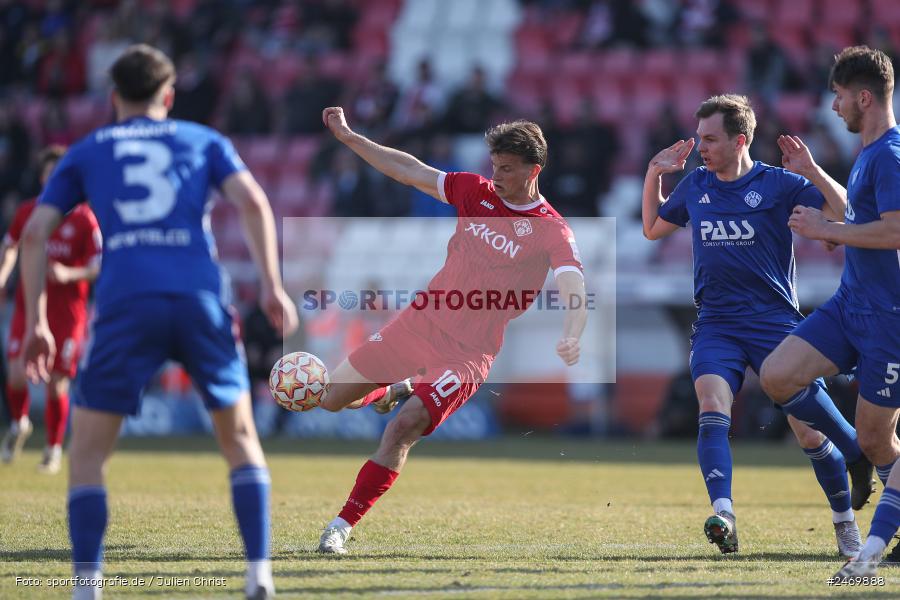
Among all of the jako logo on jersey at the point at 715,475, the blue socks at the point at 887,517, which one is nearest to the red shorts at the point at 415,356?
the jako logo on jersey at the point at 715,475

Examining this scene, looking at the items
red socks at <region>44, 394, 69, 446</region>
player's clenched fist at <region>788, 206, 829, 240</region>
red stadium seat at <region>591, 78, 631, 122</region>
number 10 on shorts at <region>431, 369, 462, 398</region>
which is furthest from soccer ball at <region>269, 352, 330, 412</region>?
red stadium seat at <region>591, 78, 631, 122</region>

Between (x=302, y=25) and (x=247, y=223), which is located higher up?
(x=302, y=25)

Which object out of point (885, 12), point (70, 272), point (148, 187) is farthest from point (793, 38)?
point (148, 187)

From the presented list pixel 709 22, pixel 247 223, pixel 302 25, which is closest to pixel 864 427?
pixel 247 223

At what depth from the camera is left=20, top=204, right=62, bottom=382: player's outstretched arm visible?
5355 mm

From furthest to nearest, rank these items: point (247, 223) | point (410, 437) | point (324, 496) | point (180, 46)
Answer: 1. point (180, 46)
2. point (324, 496)
3. point (410, 437)
4. point (247, 223)

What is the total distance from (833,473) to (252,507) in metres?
3.84

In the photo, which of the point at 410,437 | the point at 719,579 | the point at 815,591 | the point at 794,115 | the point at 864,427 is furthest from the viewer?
the point at 794,115

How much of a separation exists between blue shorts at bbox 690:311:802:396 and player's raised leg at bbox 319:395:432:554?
5.74 feet

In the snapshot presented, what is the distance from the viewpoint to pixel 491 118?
854 inches

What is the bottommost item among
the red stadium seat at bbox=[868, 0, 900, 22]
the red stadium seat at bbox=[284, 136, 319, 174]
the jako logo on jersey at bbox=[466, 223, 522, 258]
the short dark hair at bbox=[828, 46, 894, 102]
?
the jako logo on jersey at bbox=[466, 223, 522, 258]

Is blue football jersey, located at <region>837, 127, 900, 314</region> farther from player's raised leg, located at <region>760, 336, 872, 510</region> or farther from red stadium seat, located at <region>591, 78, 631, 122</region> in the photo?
red stadium seat, located at <region>591, 78, 631, 122</region>

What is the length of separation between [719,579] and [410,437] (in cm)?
208

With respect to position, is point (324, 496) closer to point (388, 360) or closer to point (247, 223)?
point (388, 360)
